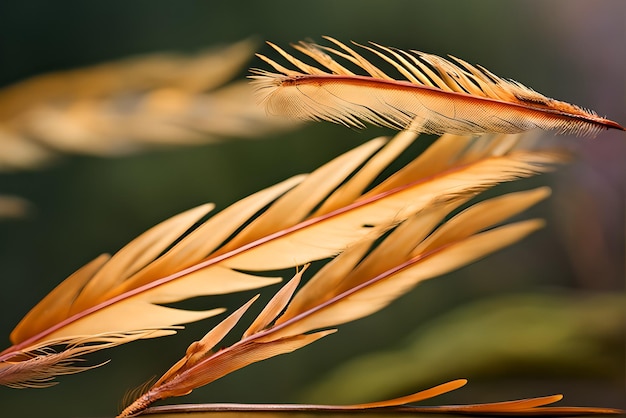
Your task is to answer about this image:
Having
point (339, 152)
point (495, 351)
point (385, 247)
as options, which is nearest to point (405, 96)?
point (339, 152)

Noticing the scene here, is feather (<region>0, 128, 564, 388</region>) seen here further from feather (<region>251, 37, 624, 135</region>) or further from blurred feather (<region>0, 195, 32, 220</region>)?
blurred feather (<region>0, 195, 32, 220</region>)

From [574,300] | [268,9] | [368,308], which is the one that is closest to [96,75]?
[268,9]

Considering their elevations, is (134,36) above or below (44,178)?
above

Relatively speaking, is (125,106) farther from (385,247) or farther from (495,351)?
(495,351)

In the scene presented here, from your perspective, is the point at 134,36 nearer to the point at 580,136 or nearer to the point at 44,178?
the point at 44,178

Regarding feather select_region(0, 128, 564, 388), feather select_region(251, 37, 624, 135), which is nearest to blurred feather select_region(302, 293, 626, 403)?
feather select_region(0, 128, 564, 388)

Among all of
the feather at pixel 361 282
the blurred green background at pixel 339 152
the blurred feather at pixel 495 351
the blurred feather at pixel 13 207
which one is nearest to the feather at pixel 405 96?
the blurred green background at pixel 339 152
